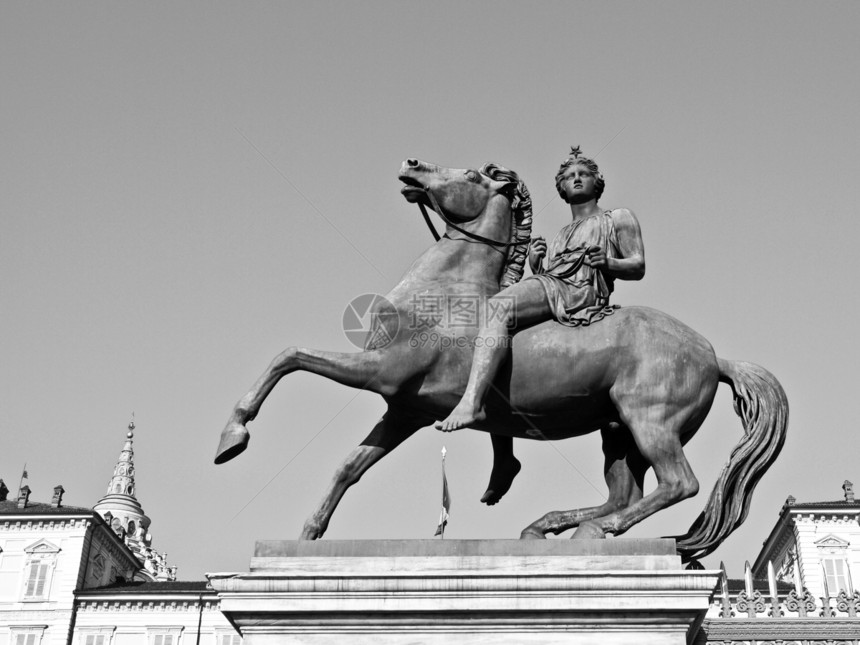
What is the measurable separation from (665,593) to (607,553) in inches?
19.6

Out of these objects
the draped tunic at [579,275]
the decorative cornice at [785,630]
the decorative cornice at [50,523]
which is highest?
the decorative cornice at [50,523]

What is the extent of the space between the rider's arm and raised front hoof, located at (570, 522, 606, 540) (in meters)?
2.07

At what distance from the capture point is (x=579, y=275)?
8.55m

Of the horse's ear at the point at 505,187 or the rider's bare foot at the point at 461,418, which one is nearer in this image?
the rider's bare foot at the point at 461,418

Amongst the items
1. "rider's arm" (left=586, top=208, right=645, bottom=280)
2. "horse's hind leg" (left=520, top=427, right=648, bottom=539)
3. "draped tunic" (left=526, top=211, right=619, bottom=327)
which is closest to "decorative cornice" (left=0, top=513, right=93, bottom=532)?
"draped tunic" (left=526, top=211, right=619, bottom=327)

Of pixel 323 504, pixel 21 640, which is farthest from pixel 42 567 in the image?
pixel 323 504

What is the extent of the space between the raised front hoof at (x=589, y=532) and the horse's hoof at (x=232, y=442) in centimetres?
244

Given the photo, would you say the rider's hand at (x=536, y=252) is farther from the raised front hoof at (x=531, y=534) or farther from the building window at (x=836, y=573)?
the building window at (x=836, y=573)

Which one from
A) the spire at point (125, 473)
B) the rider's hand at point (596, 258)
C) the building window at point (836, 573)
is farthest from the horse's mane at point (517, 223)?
the spire at point (125, 473)

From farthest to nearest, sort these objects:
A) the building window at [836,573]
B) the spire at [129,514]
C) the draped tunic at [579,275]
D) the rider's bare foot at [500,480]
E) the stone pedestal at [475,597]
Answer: the spire at [129,514], the building window at [836,573], the rider's bare foot at [500,480], the draped tunic at [579,275], the stone pedestal at [475,597]

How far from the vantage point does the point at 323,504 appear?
8141 millimetres

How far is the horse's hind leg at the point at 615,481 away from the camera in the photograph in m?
8.00

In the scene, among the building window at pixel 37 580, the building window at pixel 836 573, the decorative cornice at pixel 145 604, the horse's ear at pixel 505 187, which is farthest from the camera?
the building window at pixel 37 580

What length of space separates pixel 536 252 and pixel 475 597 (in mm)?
3190
